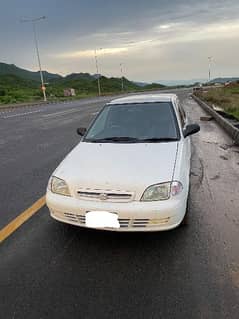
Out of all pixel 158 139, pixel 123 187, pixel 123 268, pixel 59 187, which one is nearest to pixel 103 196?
pixel 123 187

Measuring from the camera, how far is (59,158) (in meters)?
7.71

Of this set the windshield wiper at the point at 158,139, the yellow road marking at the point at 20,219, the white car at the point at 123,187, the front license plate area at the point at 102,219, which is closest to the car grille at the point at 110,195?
the white car at the point at 123,187

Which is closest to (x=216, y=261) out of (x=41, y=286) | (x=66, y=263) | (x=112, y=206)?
(x=112, y=206)

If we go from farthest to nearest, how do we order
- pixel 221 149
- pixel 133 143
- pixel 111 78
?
1. pixel 111 78
2. pixel 221 149
3. pixel 133 143

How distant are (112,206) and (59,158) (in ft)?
15.2

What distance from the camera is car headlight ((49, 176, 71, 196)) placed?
356 centimetres

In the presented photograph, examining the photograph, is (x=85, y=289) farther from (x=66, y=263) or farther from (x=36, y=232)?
(x=36, y=232)

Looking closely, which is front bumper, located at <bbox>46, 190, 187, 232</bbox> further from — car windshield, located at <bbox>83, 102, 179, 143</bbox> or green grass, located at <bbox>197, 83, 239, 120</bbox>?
green grass, located at <bbox>197, 83, 239, 120</bbox>

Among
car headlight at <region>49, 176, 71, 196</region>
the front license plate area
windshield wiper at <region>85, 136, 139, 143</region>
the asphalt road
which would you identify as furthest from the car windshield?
the front license plate area

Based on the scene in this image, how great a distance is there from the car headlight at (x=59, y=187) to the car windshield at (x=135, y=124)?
126cm

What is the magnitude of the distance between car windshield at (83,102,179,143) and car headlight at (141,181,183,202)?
4.21 ft

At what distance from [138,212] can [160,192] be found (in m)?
0.32

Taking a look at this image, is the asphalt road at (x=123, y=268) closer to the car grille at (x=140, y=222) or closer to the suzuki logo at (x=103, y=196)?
the car grille at (x=140, y=222)

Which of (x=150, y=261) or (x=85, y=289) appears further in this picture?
(x=150, y=261)
